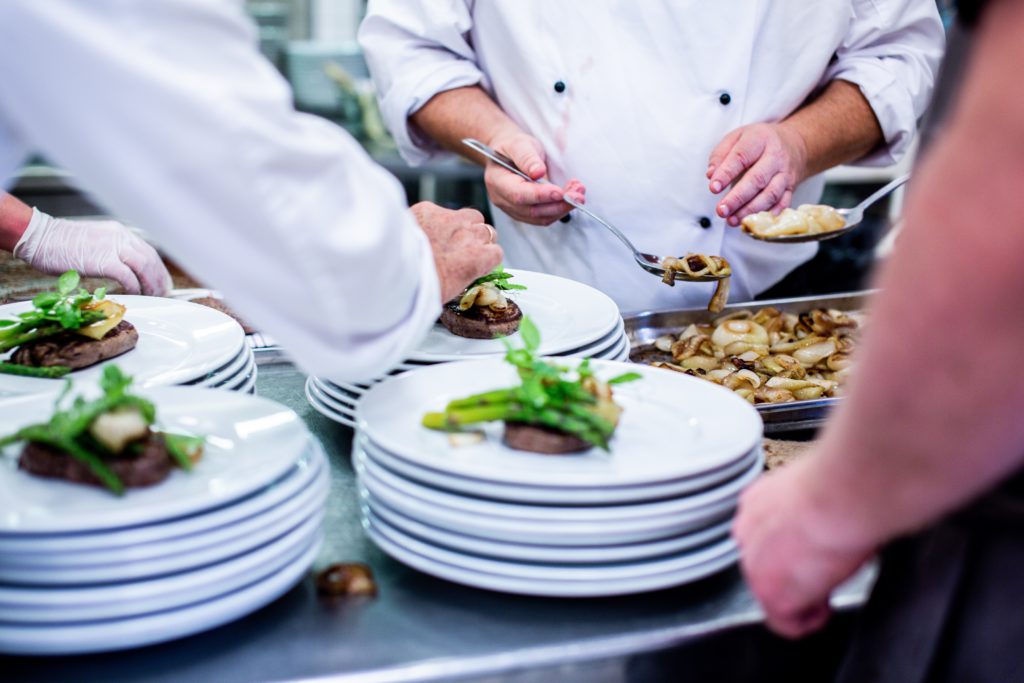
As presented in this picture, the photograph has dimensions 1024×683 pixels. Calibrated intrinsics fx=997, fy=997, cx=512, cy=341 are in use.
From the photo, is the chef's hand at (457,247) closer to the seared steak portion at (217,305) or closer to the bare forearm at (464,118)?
the seared steak portion at (217,305)

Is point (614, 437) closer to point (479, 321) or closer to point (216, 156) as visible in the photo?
point (479, 321)

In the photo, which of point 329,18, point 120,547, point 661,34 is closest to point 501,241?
point 661,34

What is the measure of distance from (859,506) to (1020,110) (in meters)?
0.34

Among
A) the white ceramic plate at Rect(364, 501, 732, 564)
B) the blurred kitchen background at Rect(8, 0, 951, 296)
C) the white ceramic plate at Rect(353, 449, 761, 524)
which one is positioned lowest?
the blurred kitchen background at Rect(8, 0, 951, 296)

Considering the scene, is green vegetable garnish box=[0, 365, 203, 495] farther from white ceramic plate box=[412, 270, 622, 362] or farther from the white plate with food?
white ceramic plate box=[412, 270, 622, 362]

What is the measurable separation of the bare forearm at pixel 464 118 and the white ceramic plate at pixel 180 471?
1.27 metres

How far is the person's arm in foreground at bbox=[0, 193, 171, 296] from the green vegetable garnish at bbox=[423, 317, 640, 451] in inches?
42.0

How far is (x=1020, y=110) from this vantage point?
71 cm

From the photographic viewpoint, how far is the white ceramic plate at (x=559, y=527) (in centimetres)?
99

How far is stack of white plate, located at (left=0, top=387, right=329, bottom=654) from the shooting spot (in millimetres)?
899

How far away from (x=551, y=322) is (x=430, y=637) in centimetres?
72

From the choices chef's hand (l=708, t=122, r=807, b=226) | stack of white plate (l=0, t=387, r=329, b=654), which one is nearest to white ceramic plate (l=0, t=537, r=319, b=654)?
stack of white plate (l=0, t=387, r=329, b=654)

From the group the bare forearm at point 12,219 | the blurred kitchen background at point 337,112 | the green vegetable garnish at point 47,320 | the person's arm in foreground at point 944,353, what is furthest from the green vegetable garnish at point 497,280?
the blurred kitchen background at point 337,112

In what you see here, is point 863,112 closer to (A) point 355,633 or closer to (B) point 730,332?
(B) point 730,332
